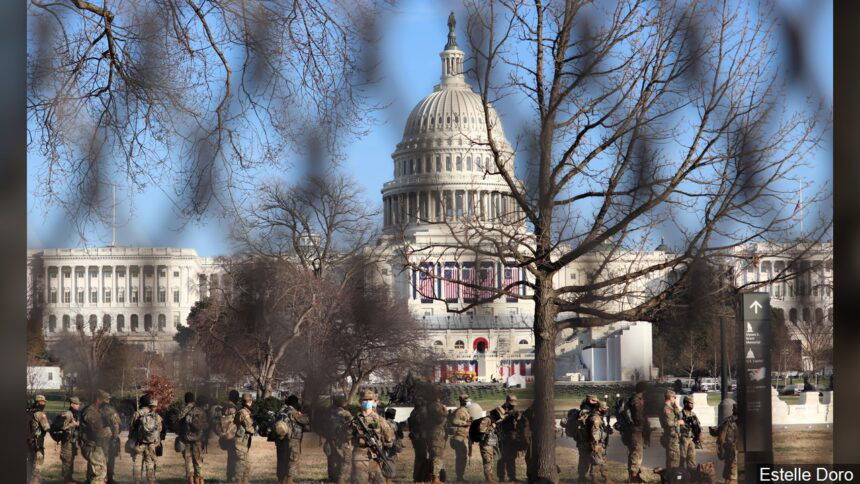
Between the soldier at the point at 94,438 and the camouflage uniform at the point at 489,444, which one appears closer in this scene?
the soldier at the point at 94,438

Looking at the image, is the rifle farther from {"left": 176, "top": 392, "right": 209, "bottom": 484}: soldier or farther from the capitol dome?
the capitol dome

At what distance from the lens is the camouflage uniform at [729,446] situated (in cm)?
875

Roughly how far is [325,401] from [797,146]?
166 inches

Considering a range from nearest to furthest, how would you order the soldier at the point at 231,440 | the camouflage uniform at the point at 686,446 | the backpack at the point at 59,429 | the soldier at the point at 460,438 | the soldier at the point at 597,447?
the backpack at the point at 59,429, the soldier at the point at 231,440, the soldier at the point at 460,438, the soldier at the point at 597,447, the camouflage uniform at the point at 686,446

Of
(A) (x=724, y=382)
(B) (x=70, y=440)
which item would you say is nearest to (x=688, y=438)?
(A) (x=724, y=382)

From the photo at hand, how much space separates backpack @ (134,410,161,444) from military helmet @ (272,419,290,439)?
88 cm

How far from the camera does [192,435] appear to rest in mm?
8445

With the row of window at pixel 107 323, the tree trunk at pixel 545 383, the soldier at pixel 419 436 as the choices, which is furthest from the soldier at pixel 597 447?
the row of window at pixel 107 323

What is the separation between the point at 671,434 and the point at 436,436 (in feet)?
6.31

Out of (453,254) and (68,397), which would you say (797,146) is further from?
(68,397)

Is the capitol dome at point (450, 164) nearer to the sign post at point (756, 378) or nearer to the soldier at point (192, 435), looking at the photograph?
the sign post at point (756, 378)

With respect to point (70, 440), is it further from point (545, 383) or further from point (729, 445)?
point (729, 445)

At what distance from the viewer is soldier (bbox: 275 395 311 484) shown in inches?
325

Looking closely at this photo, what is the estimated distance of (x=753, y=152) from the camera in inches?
336
